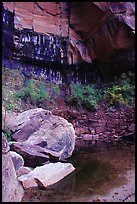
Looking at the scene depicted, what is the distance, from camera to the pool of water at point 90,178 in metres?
5.30

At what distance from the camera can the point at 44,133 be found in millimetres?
7871

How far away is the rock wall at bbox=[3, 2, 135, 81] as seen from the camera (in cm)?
1140

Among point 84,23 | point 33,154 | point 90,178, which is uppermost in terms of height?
point 84,23

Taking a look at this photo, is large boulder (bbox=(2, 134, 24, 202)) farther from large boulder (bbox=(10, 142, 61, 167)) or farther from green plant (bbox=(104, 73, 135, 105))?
green plant (bbox=(104, 73, 135, 105))

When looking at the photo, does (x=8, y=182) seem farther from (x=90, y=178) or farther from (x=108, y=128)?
(x=108, y=128)

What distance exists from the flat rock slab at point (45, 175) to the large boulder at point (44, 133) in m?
0.92

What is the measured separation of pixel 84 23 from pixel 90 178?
7800 millimetres

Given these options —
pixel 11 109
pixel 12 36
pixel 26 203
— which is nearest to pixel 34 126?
pixel 11 109

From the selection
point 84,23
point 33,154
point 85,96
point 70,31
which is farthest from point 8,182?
point 84,23

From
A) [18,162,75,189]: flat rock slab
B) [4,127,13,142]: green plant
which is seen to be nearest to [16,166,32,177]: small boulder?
[18,162,75,189]: flat rock slab

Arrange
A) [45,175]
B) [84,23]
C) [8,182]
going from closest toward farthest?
[8,182]
[45,175]
[84,23]

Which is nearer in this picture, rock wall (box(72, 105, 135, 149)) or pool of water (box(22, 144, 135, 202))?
pool of water (box(22, 144, 135, 202))

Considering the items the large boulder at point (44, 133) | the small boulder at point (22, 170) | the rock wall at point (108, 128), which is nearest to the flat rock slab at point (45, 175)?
the small boulder at point (22, 170)

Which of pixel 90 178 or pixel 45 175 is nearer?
pixel 45 175
